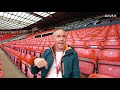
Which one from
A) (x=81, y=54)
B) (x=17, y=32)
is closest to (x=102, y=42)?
(x=81, y=54)

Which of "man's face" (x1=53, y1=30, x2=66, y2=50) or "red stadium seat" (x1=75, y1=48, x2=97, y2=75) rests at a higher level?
"man's face" (x1=53, y1=30, x2=66, y2=50)

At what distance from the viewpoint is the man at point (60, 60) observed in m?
1.76

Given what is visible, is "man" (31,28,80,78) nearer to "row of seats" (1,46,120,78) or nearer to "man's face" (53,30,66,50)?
"man's face" (53,30,66,50)

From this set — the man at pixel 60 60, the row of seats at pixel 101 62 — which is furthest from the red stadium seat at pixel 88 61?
the man at pixel 60 60

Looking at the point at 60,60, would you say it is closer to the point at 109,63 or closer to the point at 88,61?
the point at 88,61

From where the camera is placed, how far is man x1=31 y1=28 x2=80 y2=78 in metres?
1.76

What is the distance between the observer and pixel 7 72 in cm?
234

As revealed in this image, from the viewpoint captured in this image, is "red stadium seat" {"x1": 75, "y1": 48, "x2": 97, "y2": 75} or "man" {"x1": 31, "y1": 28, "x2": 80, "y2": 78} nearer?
"man" {"x1": 31, "y1": 28, "x2": 80, "y2": 78}

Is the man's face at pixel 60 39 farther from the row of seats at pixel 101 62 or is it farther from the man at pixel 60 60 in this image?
the row of seats at pixel 101 62

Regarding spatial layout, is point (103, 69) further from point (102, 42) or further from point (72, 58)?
point (102, 42)

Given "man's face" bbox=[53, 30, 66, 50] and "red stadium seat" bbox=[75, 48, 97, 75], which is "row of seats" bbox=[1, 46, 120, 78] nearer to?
"red stadium seat" bbox=[75, 48, 97, 75]

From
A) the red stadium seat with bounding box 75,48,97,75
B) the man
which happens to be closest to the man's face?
the man

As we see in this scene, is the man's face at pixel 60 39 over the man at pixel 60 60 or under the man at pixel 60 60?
over
